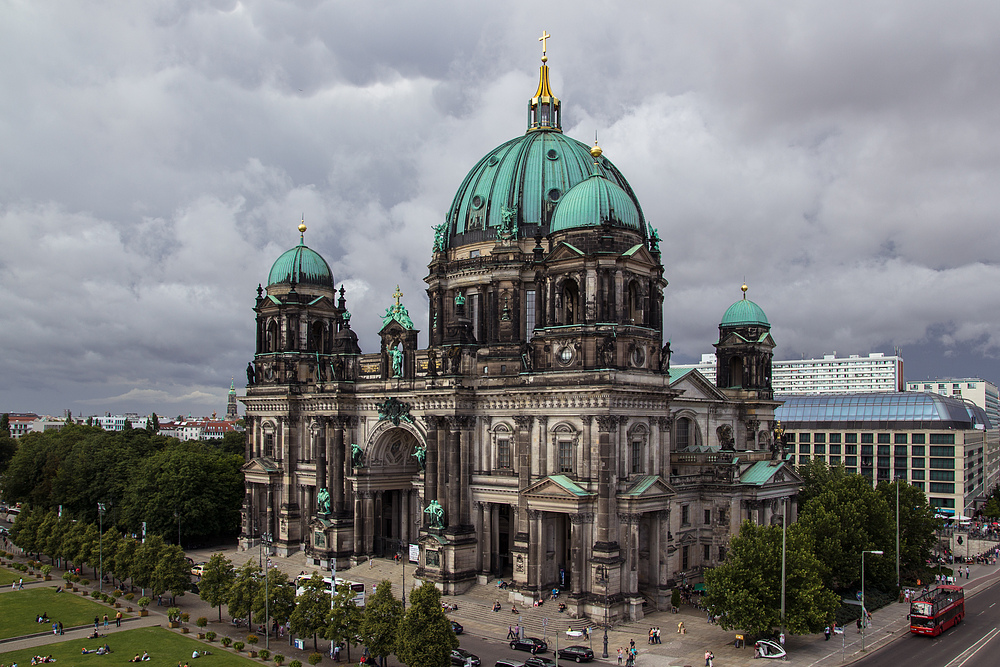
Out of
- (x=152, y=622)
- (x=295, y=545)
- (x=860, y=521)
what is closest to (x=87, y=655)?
(x=152, y=622)

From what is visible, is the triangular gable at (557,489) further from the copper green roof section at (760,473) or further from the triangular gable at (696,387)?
the copper green roof section at (760,473)

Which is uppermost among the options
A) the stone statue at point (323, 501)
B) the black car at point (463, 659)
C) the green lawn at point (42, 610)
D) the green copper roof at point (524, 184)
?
→ the green copper roof at point (524, 184)

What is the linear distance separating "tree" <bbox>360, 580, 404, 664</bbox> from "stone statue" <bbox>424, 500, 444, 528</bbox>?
65.5ft

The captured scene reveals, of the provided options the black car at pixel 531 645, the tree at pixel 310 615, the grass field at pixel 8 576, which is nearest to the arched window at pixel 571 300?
the black car at pixel 531 645

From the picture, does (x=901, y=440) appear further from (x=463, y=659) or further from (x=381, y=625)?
(x=381, y=625)

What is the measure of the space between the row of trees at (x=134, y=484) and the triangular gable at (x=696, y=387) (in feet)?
195

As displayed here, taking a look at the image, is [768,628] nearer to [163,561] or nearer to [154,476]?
[163,561]

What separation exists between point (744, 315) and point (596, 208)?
32.9 m

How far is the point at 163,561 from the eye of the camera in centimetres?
7219

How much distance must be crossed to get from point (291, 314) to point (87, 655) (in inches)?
1865

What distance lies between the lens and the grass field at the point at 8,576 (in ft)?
286

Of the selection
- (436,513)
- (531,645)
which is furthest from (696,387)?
(531,645)

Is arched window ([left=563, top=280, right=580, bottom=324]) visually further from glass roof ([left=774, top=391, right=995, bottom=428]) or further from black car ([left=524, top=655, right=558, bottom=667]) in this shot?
glass roof ([left=774, top=391, right=995, bottom=428])

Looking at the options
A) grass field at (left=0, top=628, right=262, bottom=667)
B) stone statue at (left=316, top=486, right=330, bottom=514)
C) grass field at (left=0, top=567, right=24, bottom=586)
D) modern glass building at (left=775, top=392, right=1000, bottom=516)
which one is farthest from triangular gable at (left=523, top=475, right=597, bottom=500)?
modern glass building at (left=775, top=392, right=1000, bottom=516)
